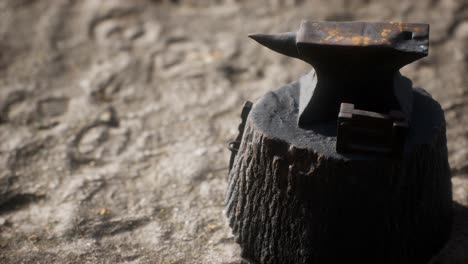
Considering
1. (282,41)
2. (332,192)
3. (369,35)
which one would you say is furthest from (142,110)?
(369,35)

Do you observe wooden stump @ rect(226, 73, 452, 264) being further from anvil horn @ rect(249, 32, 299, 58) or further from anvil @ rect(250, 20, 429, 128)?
anvil horn @ rect(249, 32, 299, 58)

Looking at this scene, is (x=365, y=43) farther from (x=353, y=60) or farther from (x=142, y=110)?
(x=142, y=110)

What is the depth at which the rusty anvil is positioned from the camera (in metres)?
2.67

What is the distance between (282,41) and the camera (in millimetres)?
2875

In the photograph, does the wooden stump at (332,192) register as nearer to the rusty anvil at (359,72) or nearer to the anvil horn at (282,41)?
the rusty anvil at (359,72)

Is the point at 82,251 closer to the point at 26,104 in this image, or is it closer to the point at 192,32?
the point at 26,104

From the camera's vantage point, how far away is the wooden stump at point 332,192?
2.76 metres

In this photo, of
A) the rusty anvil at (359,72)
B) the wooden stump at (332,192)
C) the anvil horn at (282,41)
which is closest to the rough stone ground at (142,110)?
the wooden stump at (332,192)

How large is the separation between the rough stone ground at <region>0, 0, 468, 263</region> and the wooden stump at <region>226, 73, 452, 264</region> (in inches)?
12.3

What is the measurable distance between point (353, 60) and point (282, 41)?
0.32 metres

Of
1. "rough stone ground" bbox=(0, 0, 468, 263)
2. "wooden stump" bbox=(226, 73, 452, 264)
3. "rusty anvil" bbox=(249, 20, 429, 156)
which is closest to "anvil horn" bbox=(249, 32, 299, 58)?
"rusty anvil" bbox=(249, 20, 429, 156)

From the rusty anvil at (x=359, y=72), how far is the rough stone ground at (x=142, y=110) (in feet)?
2.76

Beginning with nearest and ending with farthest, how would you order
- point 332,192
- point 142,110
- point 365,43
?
point 365,43
point 332,192
point 142,110

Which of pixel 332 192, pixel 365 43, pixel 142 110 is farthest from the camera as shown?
pixel 142 110
